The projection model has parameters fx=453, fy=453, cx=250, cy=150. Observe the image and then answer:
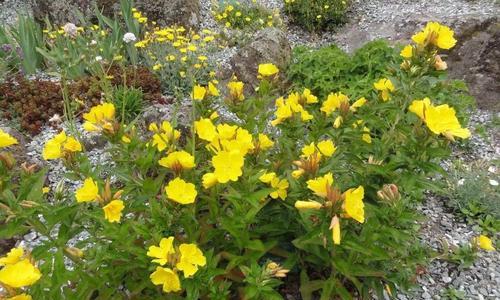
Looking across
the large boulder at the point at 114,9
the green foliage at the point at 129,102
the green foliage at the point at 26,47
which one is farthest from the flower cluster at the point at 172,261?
the large boulder at the point at 114,9

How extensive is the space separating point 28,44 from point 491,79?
4.93m

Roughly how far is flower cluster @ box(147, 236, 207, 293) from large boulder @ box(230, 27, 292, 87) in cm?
345

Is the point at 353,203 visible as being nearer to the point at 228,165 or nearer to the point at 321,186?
the point at 321,186

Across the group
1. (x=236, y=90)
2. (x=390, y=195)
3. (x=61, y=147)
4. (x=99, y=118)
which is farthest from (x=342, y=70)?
(x=61, y=147)

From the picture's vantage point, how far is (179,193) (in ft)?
5.24

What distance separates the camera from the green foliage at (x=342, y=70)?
4.43 metres

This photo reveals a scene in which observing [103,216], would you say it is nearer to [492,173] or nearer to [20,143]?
[20,143]

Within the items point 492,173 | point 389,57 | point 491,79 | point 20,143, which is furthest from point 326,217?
point 491,79

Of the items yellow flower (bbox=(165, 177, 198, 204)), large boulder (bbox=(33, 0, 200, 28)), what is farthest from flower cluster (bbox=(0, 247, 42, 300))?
large boulder (bbox=(33, 0, 200, 28))

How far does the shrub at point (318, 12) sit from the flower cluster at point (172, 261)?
19.0 ft

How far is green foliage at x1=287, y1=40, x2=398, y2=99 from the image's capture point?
443 cm

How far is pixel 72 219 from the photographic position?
1.79 metres

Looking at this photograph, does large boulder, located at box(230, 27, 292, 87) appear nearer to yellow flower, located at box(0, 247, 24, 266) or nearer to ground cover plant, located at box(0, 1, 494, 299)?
ground cover plant, located at box(0, 1, 494, 299)

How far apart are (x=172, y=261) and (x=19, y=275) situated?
1.52 feet
